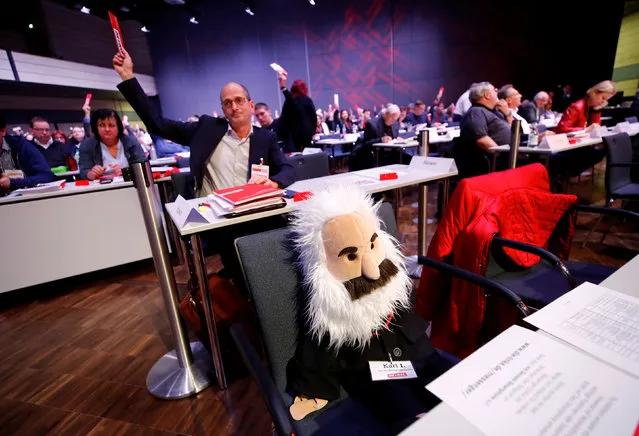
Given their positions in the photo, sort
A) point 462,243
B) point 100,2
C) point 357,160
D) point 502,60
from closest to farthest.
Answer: point 462,243 < point 357,160 < point 100,2 < point 502,60

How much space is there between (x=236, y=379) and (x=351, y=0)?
10084 millimetres

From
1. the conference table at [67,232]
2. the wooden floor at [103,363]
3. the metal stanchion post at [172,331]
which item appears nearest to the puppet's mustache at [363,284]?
the wooden floor at [103,363]

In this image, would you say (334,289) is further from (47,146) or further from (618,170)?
(47,146)

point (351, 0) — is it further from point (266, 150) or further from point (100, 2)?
point (266, 150)

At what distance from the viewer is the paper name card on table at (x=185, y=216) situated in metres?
1.42

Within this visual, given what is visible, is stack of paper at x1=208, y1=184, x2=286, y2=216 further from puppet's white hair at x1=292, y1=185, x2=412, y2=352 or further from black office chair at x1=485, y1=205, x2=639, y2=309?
black office chair at x1=485, y1=205, x2=639, y2=309

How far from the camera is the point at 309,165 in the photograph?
2797mm

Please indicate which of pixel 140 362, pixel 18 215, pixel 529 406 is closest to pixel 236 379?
pixel 140 362

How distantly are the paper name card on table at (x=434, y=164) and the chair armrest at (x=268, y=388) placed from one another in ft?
5.64

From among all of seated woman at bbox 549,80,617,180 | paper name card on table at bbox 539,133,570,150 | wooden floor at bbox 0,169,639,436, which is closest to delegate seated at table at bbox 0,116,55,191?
wooden floor at bbox 0,169,639,436

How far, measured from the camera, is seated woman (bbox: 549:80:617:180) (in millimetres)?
3862

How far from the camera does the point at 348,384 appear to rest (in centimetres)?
100

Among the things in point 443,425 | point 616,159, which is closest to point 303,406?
point 443,425

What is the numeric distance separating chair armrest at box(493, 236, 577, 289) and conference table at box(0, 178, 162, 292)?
9.43ft
